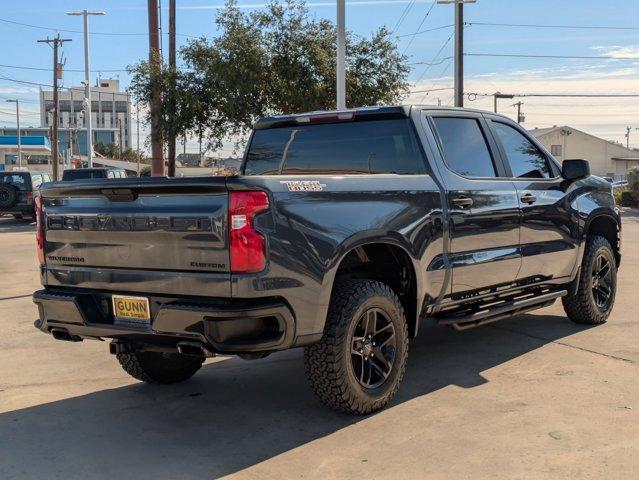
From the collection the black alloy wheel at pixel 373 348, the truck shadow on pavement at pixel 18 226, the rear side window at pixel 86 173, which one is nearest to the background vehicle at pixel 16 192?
the truck shadow on pavement at pixel 18 226

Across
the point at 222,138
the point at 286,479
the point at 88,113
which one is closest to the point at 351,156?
the point at 286,479

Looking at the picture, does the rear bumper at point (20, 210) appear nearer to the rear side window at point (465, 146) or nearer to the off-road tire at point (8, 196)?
the off-road tire at point (8, 196)

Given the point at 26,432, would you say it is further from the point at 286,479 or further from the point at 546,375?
the point at 546,375

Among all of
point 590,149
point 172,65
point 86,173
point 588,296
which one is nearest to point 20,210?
point 86,173

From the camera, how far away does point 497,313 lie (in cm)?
565

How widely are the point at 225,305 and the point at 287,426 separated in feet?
3.72

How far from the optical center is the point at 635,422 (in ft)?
14.8

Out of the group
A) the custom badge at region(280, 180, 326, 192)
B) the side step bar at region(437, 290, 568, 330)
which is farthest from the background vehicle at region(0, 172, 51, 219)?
the custom badge at region(280, 180, 326, 192)

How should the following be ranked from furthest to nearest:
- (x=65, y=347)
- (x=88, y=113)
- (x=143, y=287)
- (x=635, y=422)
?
(x=88, y=113) → (x=65, y=347) → (x=635, y=422) → (x=143, y=287)

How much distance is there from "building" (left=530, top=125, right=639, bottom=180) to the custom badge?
8275 cm

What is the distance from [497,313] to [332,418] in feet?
5.69

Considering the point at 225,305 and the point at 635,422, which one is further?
the point at 635,422

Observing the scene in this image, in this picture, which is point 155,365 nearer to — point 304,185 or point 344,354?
point 344,354

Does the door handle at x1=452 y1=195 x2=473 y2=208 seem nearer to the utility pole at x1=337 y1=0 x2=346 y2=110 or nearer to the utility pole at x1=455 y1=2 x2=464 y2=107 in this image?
the utility pole at x1=337 y1=0 x2=346 y2=110
